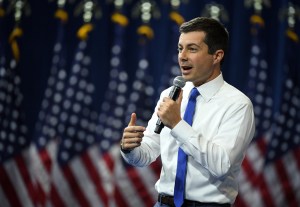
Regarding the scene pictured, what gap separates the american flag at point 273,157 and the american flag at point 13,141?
1728mm

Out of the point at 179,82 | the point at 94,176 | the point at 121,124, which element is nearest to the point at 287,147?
the point at 121,124

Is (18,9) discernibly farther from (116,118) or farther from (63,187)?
(63,187)

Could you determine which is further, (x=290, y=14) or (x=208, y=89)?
(x=290, y=14)

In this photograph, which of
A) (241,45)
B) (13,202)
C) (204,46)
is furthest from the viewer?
(13,202)

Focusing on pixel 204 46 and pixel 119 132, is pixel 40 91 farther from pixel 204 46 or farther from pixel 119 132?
pixel 204 46

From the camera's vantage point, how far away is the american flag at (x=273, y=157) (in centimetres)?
404

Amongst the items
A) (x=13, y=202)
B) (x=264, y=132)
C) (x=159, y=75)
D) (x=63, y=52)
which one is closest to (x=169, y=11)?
(x=159, y=75)

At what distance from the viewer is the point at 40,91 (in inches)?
170

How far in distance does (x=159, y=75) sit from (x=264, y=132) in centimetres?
91

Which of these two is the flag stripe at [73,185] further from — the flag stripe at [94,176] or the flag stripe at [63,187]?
the flag stripe at [94,176]

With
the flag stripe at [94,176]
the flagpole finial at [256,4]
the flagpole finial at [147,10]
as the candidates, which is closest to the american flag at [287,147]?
the flagpole finial at [256,4]

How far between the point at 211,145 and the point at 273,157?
2353mm

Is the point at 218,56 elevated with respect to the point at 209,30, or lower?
lower

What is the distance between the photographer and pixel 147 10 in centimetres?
412
